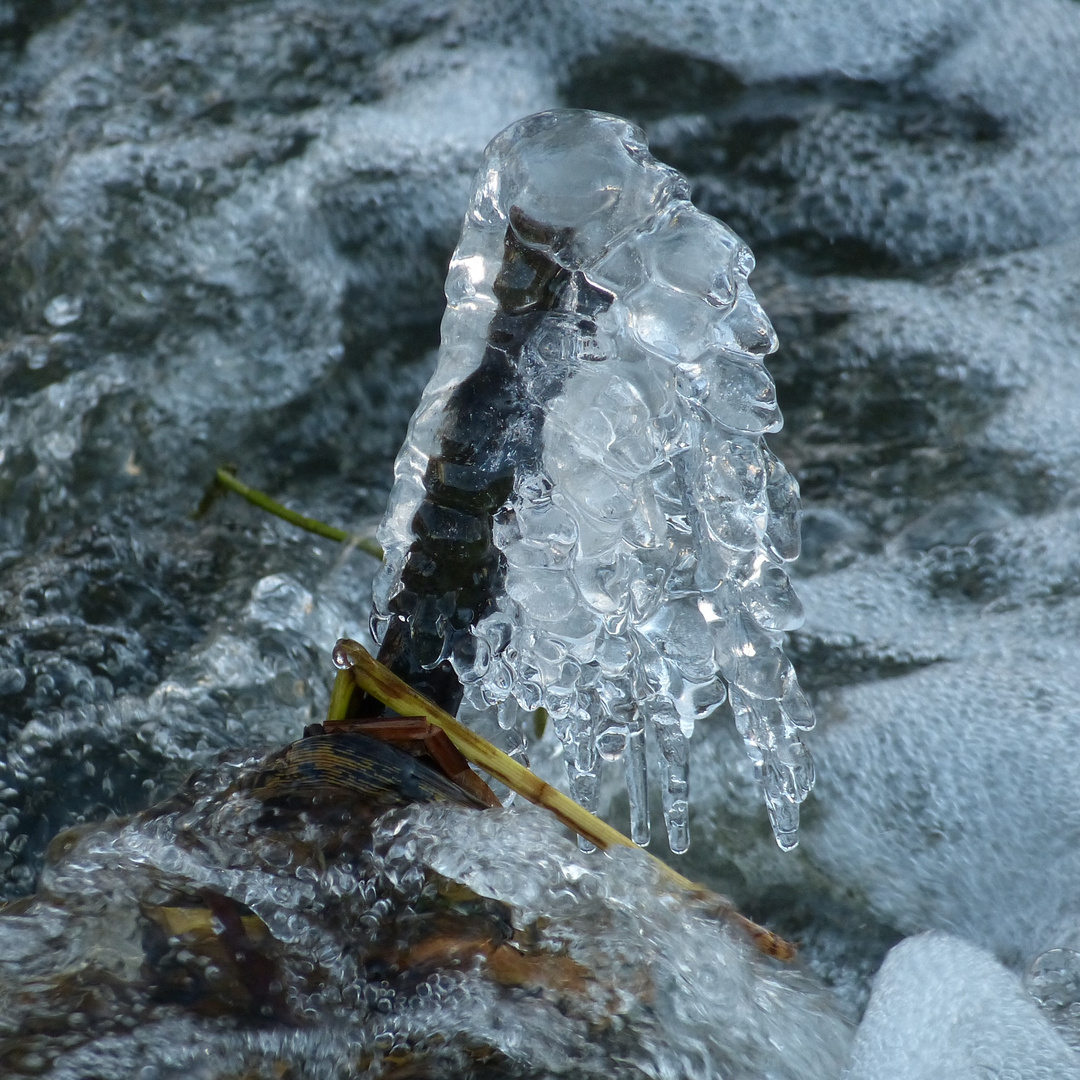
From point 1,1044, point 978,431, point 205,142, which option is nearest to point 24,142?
point 205,142

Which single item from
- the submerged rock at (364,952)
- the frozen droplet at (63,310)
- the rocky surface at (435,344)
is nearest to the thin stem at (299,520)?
the rocky surface at (435,344)

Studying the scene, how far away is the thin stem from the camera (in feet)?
5.81

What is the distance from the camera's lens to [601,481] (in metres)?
0.88

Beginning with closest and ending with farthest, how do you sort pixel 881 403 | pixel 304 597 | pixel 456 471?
pixel 456 471
pixel 304 597
pixel 881 403

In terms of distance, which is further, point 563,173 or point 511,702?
point 511,702

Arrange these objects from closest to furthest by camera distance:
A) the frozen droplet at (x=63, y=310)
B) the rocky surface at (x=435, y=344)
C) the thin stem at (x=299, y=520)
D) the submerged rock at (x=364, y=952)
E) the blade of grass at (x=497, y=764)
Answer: the submerged rock at (x=364, y=952)
the blade of grass at (x=497, y=764)
the rocky surface at (x=435, y=344)
the thin stem at (x=299, y=520)
the frozen droplet at (x=63, y=310)

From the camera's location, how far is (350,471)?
2256mm

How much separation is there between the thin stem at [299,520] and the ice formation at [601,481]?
0.81 m

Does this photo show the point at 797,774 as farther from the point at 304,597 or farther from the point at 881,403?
the point at 881,403

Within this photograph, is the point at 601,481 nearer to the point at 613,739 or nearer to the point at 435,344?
the point at 613,739

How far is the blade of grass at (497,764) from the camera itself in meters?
0.97

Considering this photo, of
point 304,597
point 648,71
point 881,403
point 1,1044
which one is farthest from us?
point 648,71

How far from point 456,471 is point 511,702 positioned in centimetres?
25

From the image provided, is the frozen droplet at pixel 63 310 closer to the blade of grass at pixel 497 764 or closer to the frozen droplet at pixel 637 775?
the blade of grass at pixel 497 764
